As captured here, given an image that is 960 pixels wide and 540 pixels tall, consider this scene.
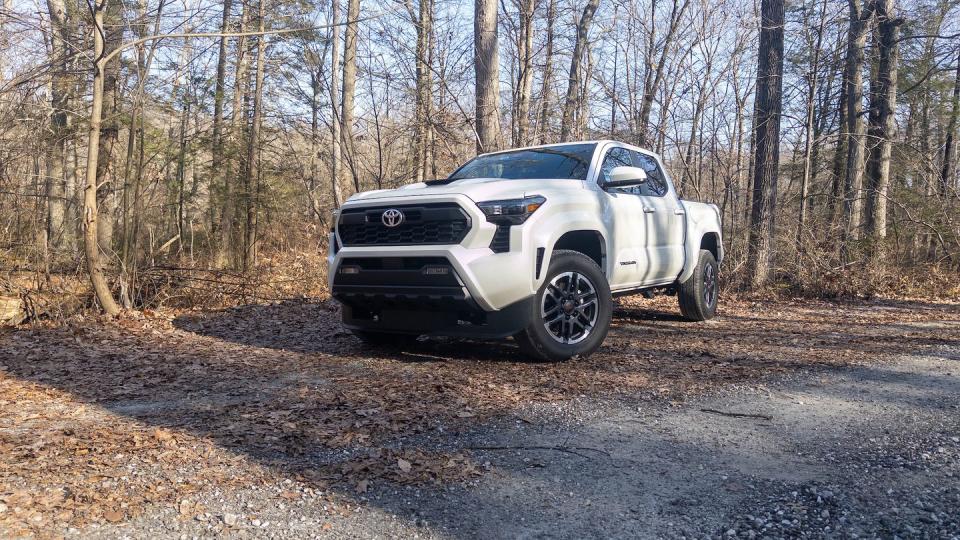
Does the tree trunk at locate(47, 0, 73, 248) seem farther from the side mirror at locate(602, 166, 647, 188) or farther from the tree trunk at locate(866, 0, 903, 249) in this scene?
the tree trunk at locate(866, 0, 903, 249)

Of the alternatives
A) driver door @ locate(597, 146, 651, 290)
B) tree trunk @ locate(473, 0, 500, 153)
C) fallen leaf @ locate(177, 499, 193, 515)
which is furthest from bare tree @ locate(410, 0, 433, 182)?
fallen leaf @ locate(177, 499, 193, 515)

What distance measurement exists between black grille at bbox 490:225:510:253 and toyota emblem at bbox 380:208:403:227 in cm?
79

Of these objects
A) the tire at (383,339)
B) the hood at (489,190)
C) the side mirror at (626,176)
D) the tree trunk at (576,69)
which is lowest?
the tire at (383,339)

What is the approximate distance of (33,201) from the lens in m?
8.70

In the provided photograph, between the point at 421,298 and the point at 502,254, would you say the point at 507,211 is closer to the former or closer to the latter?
the point at 502,254

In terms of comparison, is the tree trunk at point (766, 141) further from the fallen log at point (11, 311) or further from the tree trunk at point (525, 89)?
the fallen log at point (11, 311)

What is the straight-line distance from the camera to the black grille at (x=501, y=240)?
205 inches

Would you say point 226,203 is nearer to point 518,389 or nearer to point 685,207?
point 685,207

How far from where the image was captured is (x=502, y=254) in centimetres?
520

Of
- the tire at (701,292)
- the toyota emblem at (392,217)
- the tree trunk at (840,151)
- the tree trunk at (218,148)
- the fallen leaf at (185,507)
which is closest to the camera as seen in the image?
the fallen leaf at (185,507)

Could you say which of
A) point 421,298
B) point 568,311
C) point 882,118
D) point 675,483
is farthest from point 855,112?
point 675,483

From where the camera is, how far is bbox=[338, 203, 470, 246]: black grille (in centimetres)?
521

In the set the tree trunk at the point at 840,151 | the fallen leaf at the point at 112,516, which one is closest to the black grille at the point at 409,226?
the fallen leaf at the point at 112,516

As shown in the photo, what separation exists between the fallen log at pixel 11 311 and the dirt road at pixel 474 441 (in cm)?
147
